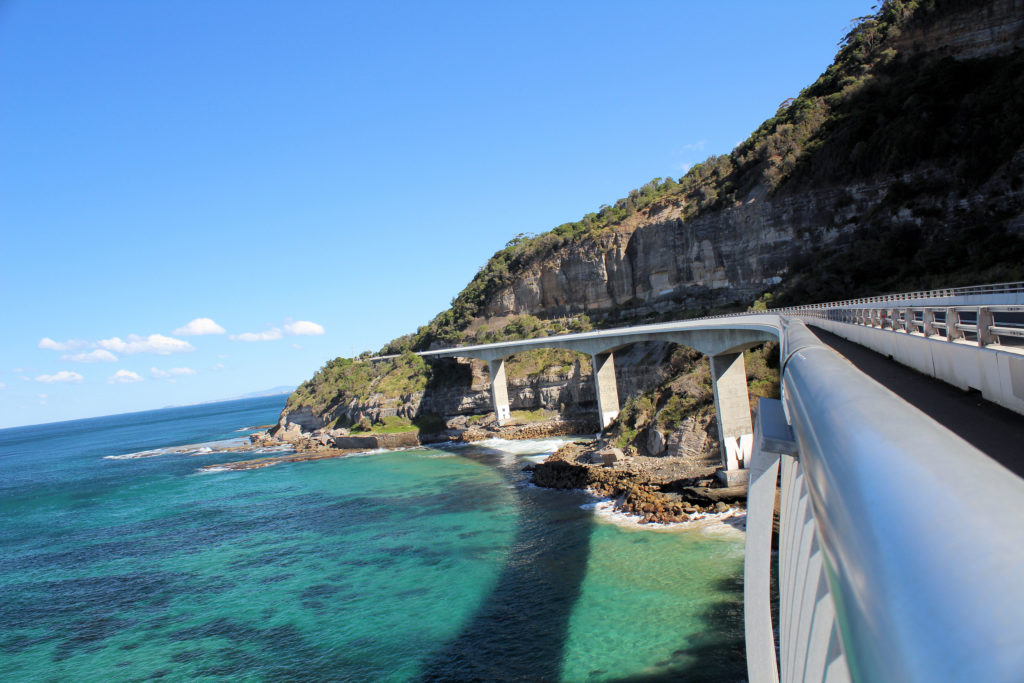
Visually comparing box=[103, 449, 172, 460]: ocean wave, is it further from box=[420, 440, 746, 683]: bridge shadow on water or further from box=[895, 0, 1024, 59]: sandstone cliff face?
box=[895, 0, 1024, 59]: sandstone cliff face

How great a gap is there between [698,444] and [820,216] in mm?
28688

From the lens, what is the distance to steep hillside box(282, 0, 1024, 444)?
1806 inches

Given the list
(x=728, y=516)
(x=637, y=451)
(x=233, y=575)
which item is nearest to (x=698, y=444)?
(x=637, y=451)

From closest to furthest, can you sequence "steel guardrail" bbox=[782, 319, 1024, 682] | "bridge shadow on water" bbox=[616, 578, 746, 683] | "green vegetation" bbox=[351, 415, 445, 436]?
"steel guardrail" bbox=[782, 319, 1024, 682]
"bridge shadow on water" bbox=[616, 578, 746, 683]
"green vegetation" bbox=[351, 415, 445, 436]

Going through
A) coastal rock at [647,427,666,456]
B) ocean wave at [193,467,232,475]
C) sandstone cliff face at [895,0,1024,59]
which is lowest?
ocean wave at [193,467,232,475]

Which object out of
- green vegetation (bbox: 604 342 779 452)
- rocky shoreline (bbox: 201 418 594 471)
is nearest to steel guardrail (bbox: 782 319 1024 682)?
green vegetation (bbox: 604 342 779 452)

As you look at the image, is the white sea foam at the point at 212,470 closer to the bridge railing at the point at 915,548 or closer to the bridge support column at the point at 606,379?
the bridge support column at the point at 606,379

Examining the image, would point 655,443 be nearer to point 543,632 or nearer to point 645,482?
point 645,482

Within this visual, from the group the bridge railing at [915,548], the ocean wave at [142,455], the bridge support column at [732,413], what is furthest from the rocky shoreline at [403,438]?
the bridge railing at [915,548]

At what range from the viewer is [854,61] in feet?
211

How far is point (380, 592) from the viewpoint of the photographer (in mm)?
25047

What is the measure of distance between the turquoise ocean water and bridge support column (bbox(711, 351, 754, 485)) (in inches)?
338

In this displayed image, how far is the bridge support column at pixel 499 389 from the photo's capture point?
7225 cm

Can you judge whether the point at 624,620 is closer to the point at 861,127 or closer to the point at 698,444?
the point at 698,444
